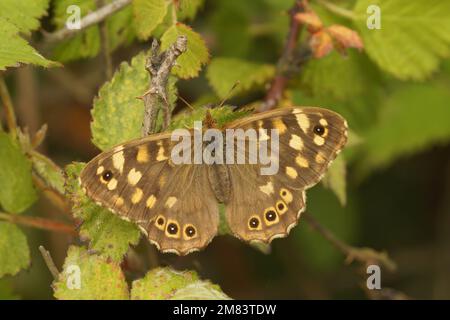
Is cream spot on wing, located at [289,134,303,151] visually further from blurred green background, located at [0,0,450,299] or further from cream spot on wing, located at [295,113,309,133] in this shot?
blurred green background, located at [0,0,450,299]

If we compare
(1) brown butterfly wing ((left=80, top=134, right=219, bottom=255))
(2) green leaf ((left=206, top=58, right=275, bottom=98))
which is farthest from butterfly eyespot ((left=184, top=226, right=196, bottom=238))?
(2) green leaf ((left=206, top=58, right=275, bottom=98))

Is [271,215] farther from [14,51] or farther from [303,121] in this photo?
[14,51]

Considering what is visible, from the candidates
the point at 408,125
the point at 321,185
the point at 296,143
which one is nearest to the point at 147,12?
the point at 296,143

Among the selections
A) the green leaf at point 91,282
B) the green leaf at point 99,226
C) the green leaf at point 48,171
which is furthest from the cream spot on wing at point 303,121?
the green leaf at point 48,171

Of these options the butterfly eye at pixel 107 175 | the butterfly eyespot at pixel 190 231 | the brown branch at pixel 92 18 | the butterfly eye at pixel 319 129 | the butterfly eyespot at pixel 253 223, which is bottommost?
the butterfly eyespot at pixel 190 231

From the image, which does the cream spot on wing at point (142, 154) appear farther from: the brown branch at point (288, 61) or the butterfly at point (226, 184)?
the brown branch at point (288, 61)

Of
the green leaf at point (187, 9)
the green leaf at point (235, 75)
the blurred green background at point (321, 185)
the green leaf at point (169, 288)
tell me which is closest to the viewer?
the green leaf at point (169, 288)
